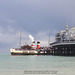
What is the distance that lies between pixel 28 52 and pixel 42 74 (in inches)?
2701

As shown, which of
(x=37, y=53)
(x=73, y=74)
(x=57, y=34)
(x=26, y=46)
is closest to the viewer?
(x=73, y=74)

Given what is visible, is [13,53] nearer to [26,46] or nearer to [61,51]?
[26,46]

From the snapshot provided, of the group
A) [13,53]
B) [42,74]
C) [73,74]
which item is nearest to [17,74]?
[42,74]

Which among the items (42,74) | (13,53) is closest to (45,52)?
(13,53)

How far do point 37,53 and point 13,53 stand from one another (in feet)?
44.6

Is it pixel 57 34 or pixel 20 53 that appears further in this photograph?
pixel 57 34

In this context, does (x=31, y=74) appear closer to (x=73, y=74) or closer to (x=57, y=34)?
(x=73, y=74)

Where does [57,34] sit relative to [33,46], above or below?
above

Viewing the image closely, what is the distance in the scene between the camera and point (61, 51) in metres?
79.7

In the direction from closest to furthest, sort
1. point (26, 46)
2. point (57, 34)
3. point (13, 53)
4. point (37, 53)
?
point (13, 53) → point (37, 53) → point (26, 46) → point (57, 34)

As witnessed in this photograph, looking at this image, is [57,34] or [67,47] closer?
[67,47]

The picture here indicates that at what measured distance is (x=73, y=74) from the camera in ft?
65.7

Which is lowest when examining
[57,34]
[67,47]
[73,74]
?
[73,74]

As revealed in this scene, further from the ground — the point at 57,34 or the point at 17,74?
the point at 57,34
